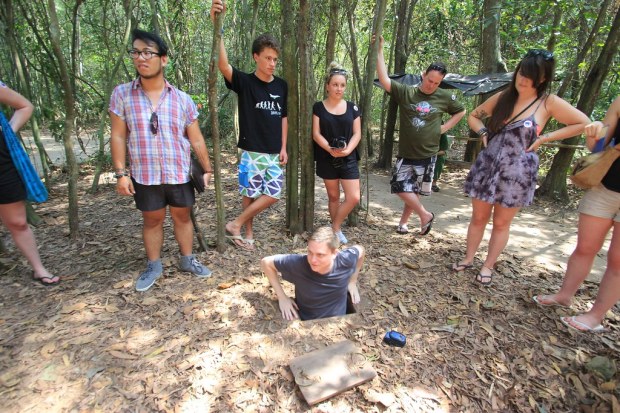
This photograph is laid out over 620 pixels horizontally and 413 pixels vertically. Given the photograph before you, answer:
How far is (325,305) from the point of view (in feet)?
9.14

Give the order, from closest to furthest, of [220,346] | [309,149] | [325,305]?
[220,346]
[325,305]
[309,149]

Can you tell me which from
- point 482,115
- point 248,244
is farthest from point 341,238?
point 482,115

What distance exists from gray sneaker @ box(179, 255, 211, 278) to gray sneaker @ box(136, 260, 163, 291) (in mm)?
195

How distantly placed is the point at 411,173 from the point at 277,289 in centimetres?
217

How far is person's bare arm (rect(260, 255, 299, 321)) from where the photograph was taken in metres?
2.71

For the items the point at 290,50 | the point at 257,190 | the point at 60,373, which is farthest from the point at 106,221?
the point at 290,50

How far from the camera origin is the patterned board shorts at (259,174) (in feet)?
11.3

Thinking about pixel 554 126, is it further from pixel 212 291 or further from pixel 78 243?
pixel 78 243

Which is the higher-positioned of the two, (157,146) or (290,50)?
(290,50)

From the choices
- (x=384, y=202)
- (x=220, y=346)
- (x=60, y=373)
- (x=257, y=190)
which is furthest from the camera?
(x=384, y=202)

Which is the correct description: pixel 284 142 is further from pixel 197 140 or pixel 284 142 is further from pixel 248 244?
pixel 248 244

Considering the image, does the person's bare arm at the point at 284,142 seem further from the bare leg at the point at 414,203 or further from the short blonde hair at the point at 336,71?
the bare leg at the point at 414,203

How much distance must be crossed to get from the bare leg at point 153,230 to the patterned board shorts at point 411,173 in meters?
2.52

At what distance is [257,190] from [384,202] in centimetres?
312
